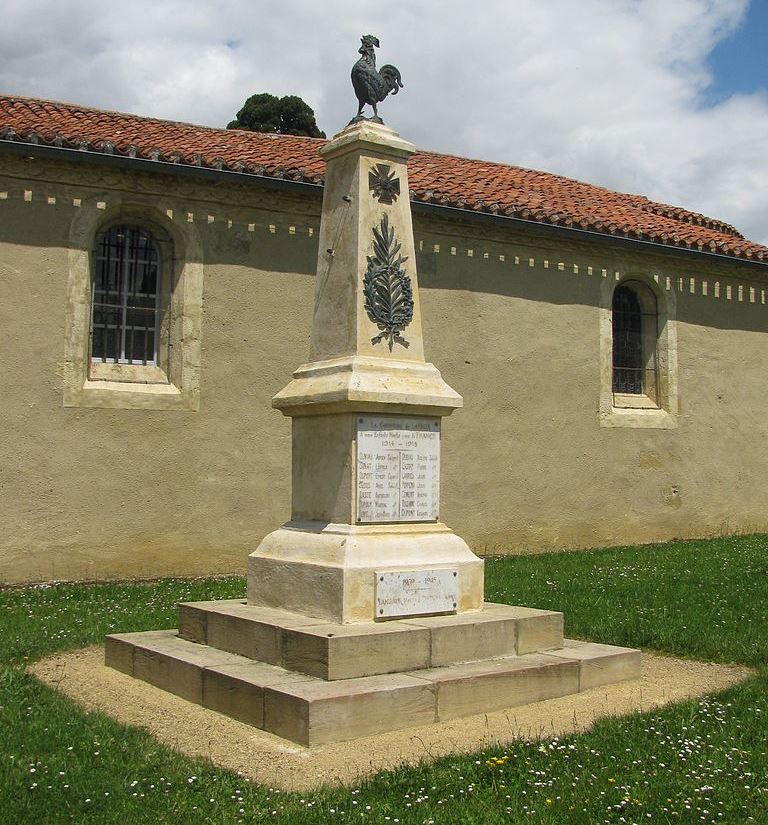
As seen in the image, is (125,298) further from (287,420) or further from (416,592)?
(416,592)

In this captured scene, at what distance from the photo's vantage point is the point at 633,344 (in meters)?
15.6

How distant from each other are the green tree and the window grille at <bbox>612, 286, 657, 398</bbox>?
41.5 ft

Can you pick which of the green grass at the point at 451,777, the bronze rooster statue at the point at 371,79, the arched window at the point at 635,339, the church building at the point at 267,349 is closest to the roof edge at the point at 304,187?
the church building at the point at 267,349

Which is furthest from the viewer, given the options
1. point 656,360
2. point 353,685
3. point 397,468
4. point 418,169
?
point 656,360

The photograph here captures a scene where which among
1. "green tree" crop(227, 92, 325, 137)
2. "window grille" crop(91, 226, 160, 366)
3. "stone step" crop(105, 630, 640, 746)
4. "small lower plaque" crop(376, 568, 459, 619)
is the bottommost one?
"stone step" crop(105, 630, 640, 746)

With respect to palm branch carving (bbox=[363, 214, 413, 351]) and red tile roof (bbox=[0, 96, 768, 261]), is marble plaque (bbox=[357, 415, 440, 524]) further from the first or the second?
red tile roof (bbox=[0, 96, 768, 261])

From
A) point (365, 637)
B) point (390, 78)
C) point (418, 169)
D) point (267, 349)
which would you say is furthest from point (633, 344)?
point (365, 637)

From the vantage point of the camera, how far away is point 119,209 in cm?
1166

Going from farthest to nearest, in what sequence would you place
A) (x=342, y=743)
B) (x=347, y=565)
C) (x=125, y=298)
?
(x=125, y=298), (x=347, y=565), (x=342, y=743)

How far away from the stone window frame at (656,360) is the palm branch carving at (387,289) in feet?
29.4

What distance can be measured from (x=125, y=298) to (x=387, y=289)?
6.18 metres

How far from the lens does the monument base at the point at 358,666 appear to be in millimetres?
5070

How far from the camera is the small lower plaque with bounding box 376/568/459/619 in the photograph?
236 inches

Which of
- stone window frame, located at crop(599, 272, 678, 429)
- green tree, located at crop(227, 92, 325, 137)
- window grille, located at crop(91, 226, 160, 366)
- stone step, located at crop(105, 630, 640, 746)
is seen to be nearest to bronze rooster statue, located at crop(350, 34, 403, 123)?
stone step, located at crop(105, 630, 640, 746)
